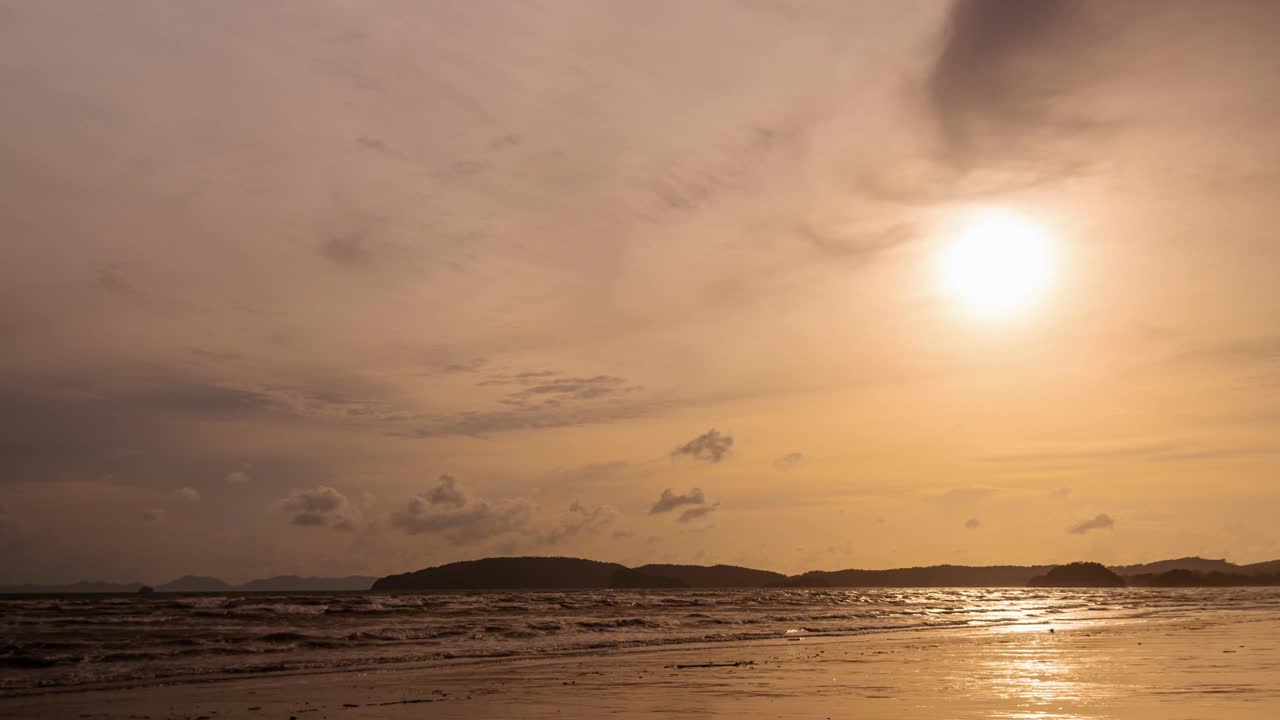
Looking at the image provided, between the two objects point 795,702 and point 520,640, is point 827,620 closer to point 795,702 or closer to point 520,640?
point 520,640

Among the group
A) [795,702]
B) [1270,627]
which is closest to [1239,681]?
[795,702]

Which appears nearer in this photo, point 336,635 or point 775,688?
point 775,688

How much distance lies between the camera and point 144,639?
3434 centimetres

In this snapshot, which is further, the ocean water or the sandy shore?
the ocean water

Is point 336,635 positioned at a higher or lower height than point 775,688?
higher

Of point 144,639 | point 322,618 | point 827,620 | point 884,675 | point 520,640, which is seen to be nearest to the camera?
point 884,675

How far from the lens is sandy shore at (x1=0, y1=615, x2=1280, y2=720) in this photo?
15516 millimetres

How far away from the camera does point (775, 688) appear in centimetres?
1883

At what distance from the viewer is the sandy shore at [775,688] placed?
1552 centimetres

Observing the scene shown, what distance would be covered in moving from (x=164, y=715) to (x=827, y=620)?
42927 mm

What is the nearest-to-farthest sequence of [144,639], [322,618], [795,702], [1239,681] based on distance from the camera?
[795,702], [1239,681], [144,639], [322,618]

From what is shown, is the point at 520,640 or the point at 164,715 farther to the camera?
the point at 520,640

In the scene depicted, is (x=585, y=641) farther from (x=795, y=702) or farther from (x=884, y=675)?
(x=795, y=702)

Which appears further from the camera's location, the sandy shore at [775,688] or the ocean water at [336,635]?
the ocean water at [336,635]
